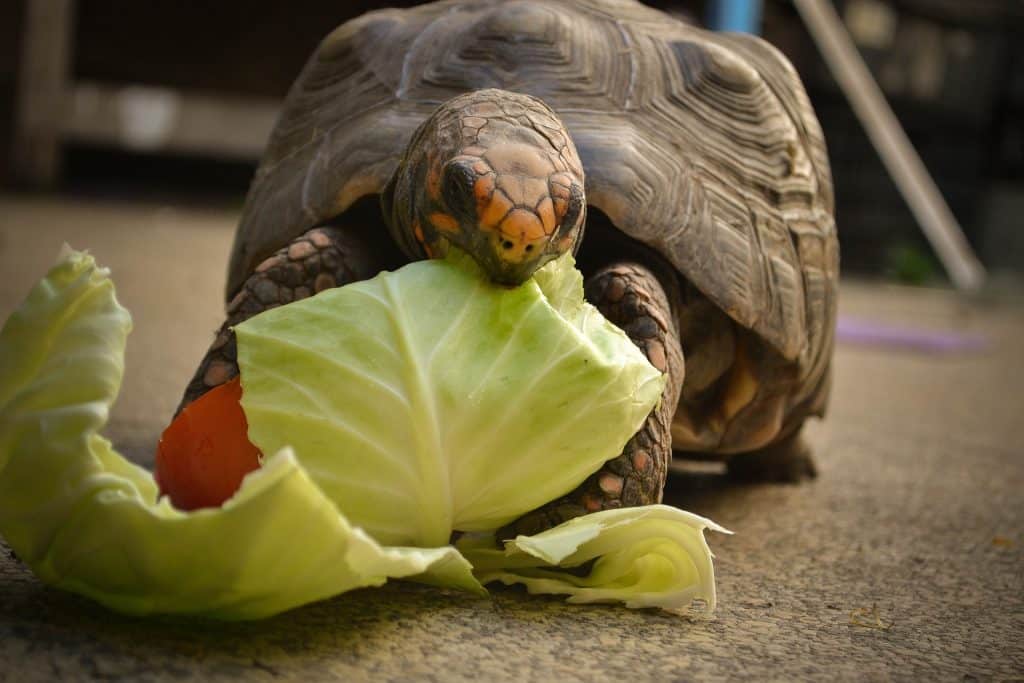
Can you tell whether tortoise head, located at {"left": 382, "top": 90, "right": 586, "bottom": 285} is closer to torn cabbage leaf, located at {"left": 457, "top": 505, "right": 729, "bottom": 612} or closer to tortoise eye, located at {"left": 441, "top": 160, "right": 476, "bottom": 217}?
tortoise eye, located at {"left": 441, "top": 160, "right": 476, "bottom": 217}

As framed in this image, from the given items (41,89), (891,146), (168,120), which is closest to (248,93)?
(168,120)

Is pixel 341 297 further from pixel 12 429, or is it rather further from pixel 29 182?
pixel 29 182

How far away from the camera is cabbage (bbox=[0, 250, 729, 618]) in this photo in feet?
4.77

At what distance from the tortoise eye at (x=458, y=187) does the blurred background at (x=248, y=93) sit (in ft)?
25.1

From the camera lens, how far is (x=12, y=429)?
1.54 meters

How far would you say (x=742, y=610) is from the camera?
194cm

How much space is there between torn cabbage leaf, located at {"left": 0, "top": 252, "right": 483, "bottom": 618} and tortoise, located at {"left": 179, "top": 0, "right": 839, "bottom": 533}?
502 mm

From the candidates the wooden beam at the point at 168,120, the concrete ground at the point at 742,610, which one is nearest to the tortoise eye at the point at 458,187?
the concrete ground at the point at 742,610

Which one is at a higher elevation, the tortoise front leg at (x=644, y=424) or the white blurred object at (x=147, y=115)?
the tortoise front leg at (x=644, y=424)

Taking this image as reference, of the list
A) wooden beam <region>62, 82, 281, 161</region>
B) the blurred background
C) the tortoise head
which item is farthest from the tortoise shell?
wooden beam <region>62, 82, 281, 161</region>

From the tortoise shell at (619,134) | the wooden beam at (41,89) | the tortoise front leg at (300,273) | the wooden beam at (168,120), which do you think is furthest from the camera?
the wooden beam at (168,120)

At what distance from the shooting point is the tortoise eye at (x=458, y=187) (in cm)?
179

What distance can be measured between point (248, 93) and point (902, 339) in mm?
7262

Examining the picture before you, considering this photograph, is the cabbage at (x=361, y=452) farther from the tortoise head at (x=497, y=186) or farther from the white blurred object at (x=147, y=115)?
the white blurred object at (x=147, y=115)
